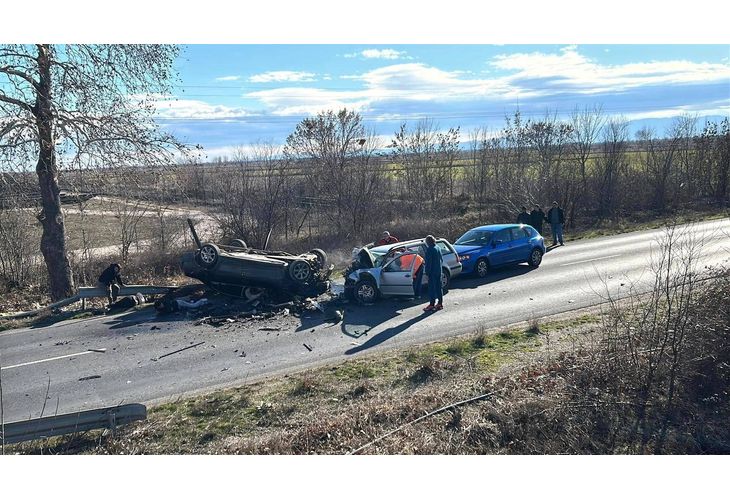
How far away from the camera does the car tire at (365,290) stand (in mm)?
14523

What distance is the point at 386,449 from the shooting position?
21.4ft

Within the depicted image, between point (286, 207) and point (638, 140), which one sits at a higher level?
point (638, 140)

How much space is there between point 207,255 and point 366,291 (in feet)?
14.1

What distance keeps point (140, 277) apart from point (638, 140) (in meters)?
33.1

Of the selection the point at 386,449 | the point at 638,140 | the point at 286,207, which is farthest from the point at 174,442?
the point at 638,140

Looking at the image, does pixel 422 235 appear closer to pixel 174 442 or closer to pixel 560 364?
pixel 560 364

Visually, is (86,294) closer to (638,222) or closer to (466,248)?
(466,248)

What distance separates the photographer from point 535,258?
1884 centimetres

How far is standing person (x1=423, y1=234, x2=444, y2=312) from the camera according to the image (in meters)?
13.7

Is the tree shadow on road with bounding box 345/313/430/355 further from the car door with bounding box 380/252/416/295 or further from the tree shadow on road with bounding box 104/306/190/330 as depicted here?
the tree shadow on road with bounding box 104/306/190/330

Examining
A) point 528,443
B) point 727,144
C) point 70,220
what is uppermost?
point 727,144

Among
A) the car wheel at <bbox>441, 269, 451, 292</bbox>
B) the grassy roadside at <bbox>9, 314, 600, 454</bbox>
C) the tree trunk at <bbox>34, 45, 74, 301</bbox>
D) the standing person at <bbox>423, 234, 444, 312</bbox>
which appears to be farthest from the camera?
the tree trunk at <bbox>34, 45, 74, 301</bbox>

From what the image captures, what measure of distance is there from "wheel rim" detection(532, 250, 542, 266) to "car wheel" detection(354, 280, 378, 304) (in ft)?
22.7

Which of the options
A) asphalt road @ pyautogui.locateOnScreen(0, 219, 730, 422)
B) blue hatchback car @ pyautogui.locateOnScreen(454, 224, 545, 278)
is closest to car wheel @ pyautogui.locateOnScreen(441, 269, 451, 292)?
asphalt road @ pyautogui.locateOnScreen(0, 219, 730, 422)
